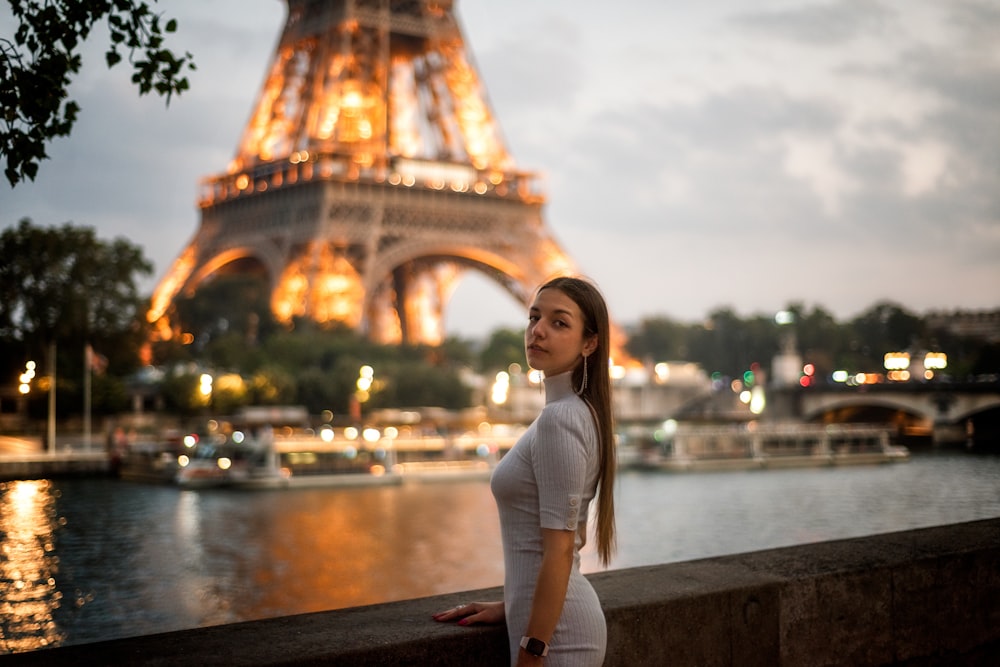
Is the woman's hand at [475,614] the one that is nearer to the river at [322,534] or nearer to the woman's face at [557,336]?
the woman's face at [557,336]

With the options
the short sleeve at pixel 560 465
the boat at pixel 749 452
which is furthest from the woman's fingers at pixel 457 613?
the boat at pixel 749 452

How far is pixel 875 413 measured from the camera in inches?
2479

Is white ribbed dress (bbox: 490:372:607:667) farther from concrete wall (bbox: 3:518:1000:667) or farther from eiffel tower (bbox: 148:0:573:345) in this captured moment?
eiffel tower (bbox: 148:0:573:345)

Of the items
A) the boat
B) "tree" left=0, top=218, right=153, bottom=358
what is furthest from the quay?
the boat

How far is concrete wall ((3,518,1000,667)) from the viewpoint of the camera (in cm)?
324

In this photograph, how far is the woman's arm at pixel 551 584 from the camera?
296 centimetres

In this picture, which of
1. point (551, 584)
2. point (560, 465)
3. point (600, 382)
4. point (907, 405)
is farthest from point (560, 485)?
point (907, 405)

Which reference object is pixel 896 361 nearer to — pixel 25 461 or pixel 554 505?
pixel 25 461

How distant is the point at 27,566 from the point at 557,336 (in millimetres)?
4270

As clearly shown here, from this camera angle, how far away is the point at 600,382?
10.6ft

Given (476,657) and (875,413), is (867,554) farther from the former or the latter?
(875,413)

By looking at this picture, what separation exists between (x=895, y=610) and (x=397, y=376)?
4604cm

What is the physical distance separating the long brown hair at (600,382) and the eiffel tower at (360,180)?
4452 cm

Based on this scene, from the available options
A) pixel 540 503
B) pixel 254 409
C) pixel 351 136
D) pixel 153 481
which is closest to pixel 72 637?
pixel 540 503
